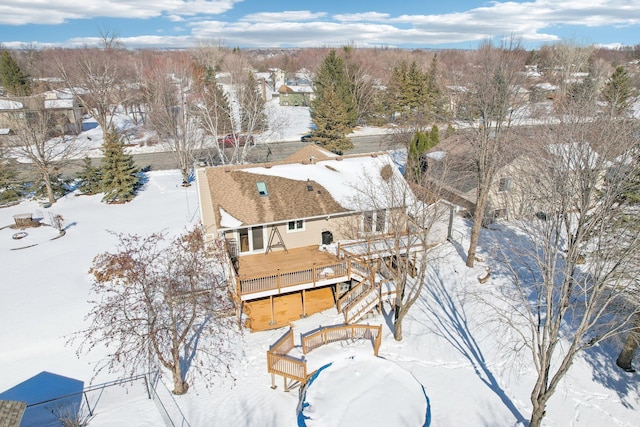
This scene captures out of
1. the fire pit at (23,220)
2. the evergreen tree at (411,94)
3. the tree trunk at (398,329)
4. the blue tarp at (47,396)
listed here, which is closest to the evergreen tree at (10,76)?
the fire pit at (23,220)

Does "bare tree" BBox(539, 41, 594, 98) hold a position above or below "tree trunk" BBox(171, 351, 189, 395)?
above

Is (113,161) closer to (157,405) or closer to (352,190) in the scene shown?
(352,190)

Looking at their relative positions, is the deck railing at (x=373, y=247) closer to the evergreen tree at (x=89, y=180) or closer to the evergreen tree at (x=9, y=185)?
the evergreen tree at (x=89, y=180)

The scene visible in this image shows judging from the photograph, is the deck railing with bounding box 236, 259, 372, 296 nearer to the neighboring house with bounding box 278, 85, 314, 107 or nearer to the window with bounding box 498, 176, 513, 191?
the window with bounding box 498, 176, 513, 191

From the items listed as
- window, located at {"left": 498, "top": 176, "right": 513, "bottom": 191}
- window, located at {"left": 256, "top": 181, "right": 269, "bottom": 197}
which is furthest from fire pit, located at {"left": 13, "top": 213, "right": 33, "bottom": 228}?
window, located at {"left": 498, "top": 176, "right": 513, "bottom": 191}

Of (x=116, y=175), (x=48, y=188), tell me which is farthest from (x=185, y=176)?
(x=48, y=188)

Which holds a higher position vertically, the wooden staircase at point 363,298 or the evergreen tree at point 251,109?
the evergreen tree at point 251,109

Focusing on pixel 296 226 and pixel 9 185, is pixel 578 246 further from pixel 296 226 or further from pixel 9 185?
pixel 9 185
